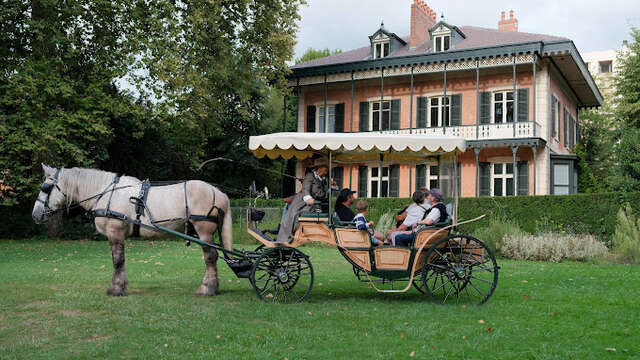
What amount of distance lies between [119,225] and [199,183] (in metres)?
1.37

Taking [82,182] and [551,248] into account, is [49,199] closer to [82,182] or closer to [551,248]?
[82,182]

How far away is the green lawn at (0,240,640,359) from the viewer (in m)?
5.25

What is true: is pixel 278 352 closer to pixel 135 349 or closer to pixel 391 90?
pixel 135 349

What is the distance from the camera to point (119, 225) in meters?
8.45

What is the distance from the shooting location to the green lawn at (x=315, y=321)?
5246mm

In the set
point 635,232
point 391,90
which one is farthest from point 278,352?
point 391,90

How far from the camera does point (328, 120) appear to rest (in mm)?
29578

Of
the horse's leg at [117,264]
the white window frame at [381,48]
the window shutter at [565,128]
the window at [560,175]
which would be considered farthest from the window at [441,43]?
the horse's leg at [117,264]

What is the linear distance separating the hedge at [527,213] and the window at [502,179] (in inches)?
229

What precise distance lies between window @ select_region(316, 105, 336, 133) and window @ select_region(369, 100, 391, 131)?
82.9 inches

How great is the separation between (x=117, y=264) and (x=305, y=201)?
3.11m

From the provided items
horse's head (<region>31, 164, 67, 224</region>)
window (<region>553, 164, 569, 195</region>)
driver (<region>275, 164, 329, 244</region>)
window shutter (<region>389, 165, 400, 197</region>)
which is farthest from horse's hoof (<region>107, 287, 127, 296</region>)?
window (<region>553, 164, 569, 195</region>)

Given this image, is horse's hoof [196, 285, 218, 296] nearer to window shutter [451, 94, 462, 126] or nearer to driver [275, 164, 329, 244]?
driver [275, 164, 329, 244]

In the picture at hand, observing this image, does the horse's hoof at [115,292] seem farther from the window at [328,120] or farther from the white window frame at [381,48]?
the white window frame at [381,48]
